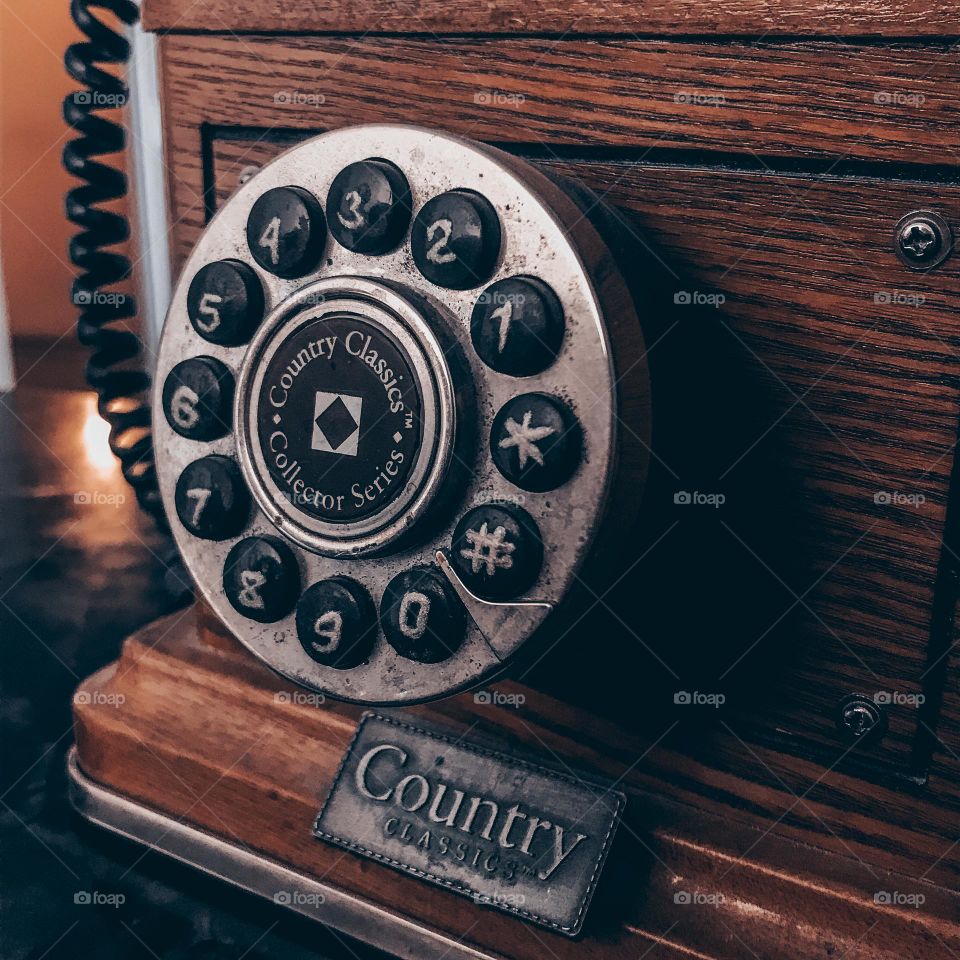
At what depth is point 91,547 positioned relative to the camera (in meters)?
1.26

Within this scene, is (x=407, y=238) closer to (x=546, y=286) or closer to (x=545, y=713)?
(x=546, y=286)

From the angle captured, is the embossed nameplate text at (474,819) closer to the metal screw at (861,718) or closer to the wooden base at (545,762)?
the wooden base at (545,762)

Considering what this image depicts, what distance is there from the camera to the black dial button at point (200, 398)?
28.0 inches

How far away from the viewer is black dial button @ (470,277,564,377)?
57 cm

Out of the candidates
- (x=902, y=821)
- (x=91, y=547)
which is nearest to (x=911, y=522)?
(x=902, y=821)

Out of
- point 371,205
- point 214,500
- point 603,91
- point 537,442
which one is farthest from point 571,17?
point 214,500

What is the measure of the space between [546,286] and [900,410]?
0.22 meters

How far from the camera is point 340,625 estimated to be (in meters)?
0.65

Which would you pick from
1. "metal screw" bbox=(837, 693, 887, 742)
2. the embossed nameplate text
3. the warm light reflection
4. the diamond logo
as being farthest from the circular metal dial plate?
the warm light reflection

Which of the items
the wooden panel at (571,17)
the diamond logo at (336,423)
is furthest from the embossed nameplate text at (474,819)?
the wooden panel at (571,17)

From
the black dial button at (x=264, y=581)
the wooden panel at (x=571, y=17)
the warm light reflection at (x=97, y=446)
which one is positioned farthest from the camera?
the warm light reflection at (x=97, y=446)

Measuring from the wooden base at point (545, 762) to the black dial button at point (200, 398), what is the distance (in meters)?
0.23

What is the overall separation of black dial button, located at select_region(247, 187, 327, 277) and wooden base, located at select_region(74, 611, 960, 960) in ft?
1.10

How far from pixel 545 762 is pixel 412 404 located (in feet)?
0.91
